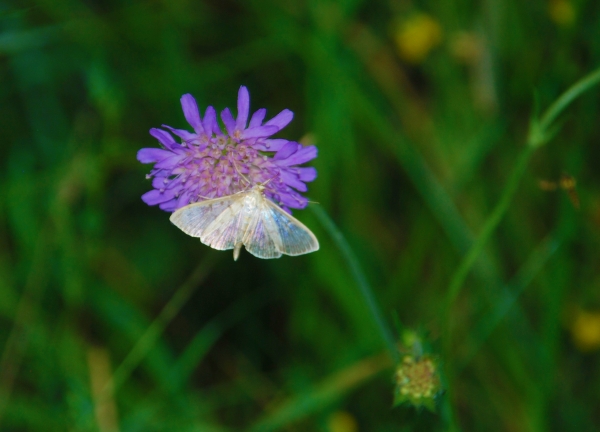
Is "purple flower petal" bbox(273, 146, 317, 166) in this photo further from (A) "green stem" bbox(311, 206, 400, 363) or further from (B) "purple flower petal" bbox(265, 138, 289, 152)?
(A) "green stem" bbox(311, 206, 400, 363)

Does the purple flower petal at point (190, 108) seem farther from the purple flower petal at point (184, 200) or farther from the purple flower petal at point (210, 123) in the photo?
the purple flower petal at point (184, 200)

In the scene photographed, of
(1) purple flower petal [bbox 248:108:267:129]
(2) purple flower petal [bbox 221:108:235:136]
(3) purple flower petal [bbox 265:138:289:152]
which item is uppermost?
(2) purple flower petal [bbox 221:108:235:136]

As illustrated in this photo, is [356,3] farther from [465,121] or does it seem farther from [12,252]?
[12,252]

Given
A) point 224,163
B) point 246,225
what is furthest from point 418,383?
point 224,163

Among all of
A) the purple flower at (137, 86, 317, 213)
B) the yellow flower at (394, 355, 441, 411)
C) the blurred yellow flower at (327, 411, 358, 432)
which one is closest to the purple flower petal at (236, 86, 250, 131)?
the purple flower at (137, 86, 317, 213)

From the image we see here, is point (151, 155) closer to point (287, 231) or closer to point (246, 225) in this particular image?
point (246, 225)

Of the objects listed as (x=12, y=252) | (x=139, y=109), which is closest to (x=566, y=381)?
(x=139, y=109)

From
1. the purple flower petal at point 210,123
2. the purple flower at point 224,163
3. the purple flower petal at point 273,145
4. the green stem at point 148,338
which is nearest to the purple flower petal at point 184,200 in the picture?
the purple flower at point 224,163
